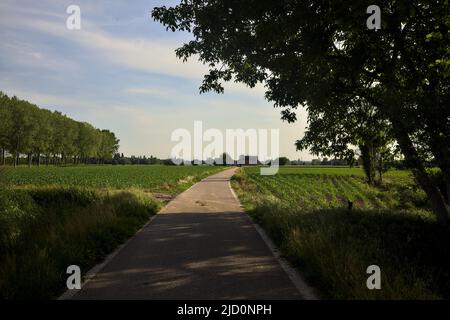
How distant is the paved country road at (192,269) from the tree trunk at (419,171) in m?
4.18

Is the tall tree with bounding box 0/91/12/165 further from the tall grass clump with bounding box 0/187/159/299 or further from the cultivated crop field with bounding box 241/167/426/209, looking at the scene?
the tall grass clump with bounding box 0/187/159/299

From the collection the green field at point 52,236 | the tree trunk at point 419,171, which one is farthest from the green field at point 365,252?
the green field at point 52,236

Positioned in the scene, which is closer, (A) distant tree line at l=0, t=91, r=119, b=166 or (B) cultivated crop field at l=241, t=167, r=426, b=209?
(B) cultivated crop field at l=241, t=167, r=426, b=209

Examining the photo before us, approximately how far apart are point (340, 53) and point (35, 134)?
8536 centimetres

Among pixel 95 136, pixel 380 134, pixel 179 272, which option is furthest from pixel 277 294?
pixel 95 136

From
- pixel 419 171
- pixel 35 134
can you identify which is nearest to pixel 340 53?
pixel 419 171

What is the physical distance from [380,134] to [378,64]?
10.3 feet

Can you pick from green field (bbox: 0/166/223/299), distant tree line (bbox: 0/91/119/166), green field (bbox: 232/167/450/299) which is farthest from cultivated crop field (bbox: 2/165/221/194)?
distant tree line (bbox: 0/91/119/166)

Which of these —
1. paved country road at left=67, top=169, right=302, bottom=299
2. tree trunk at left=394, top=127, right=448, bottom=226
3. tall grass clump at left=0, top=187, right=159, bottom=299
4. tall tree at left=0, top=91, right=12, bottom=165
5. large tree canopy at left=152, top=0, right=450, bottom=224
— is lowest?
paved country road at left=67, top=169, right=302, bottom=299

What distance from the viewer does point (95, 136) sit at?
135500mm

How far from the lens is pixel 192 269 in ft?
23.7

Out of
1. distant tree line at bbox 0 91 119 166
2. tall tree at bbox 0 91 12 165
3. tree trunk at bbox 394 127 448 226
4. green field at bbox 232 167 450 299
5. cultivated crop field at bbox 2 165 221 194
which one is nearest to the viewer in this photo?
green field at bbox 232 167 450 299

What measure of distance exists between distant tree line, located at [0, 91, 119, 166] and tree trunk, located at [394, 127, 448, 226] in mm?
76168

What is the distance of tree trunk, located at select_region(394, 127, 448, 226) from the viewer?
382 inches
